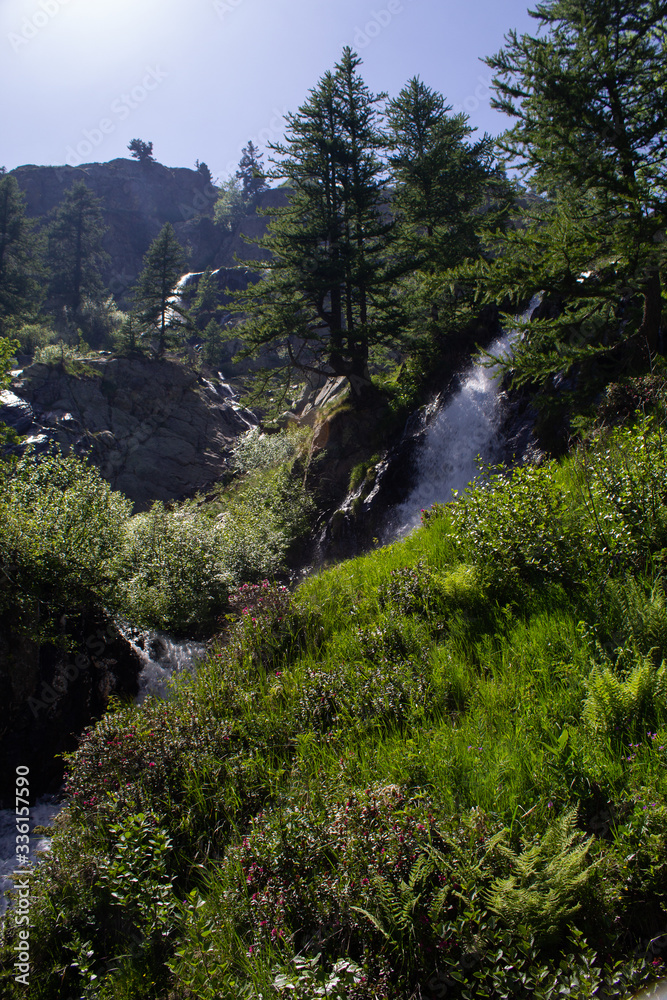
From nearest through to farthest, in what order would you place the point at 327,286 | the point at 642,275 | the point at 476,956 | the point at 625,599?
the point at 476,956, the point at 625,599, the point at 642,275, the point at 327,286

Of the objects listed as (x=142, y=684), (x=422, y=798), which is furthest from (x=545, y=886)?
(x=142, y=684)

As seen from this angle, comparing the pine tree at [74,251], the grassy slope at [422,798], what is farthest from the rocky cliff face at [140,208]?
the grassy slope at [422,798]

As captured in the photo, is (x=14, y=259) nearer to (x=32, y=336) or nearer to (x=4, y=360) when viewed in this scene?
(x=32, y=336)

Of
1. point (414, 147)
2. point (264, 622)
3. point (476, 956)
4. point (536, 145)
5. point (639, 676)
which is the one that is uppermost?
point (414, 147)

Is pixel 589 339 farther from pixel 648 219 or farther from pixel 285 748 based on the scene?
pixel 285 748

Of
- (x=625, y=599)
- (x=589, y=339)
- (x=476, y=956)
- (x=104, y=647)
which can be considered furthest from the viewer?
(x=589, y=339)

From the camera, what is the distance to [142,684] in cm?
977

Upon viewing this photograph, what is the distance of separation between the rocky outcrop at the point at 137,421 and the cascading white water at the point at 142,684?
2209cm

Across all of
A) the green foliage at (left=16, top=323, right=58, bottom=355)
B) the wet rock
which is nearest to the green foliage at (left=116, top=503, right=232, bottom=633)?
the wet rock

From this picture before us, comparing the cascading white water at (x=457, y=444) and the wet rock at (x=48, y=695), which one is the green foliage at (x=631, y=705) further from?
the cascading white water at (x=457, y=444)


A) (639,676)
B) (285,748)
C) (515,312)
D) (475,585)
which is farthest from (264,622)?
(515,312)

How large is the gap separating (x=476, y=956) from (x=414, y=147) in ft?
83.6

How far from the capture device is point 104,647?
9336mm

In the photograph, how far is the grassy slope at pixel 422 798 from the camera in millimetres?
2516
